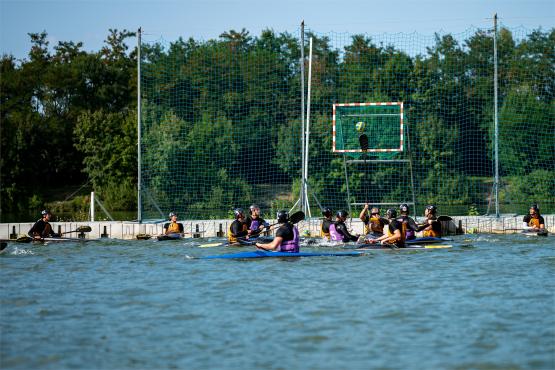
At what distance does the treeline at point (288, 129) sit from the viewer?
3719 cm

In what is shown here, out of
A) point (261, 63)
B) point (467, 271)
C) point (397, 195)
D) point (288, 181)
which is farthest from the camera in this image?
point (261, 63)

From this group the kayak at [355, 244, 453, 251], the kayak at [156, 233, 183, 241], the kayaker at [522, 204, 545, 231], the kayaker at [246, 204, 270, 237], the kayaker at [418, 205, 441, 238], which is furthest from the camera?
the kayaker at [522, 204, 545, 231]

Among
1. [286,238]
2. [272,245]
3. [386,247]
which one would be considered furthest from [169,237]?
[386,247]

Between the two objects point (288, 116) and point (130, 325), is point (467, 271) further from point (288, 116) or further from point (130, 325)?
point (288, 116)

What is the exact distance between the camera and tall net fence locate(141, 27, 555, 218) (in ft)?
120

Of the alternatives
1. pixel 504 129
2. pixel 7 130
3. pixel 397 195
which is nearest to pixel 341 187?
pixel 397 195

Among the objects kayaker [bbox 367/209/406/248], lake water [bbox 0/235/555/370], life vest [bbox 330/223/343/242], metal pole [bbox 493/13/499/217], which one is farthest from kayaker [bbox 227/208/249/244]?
metal pole [bbox 493/13/499/217]

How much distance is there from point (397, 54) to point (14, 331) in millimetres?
33864

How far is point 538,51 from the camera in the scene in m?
41.9

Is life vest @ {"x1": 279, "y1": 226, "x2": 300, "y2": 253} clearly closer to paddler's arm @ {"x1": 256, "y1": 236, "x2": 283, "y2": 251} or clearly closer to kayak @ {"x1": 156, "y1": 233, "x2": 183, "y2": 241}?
paddler's arm @ {"x1": 256, "y1": 236, "x2": 283, "y2": 251}

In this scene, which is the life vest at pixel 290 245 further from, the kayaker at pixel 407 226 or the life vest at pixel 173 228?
the life vest at pixel 173 228

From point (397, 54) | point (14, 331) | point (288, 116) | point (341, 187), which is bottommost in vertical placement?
point (14, 331)

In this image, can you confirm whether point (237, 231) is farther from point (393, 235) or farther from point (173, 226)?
point (393, 235)

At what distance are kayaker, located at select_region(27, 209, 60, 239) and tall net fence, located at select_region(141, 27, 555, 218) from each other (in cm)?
646
